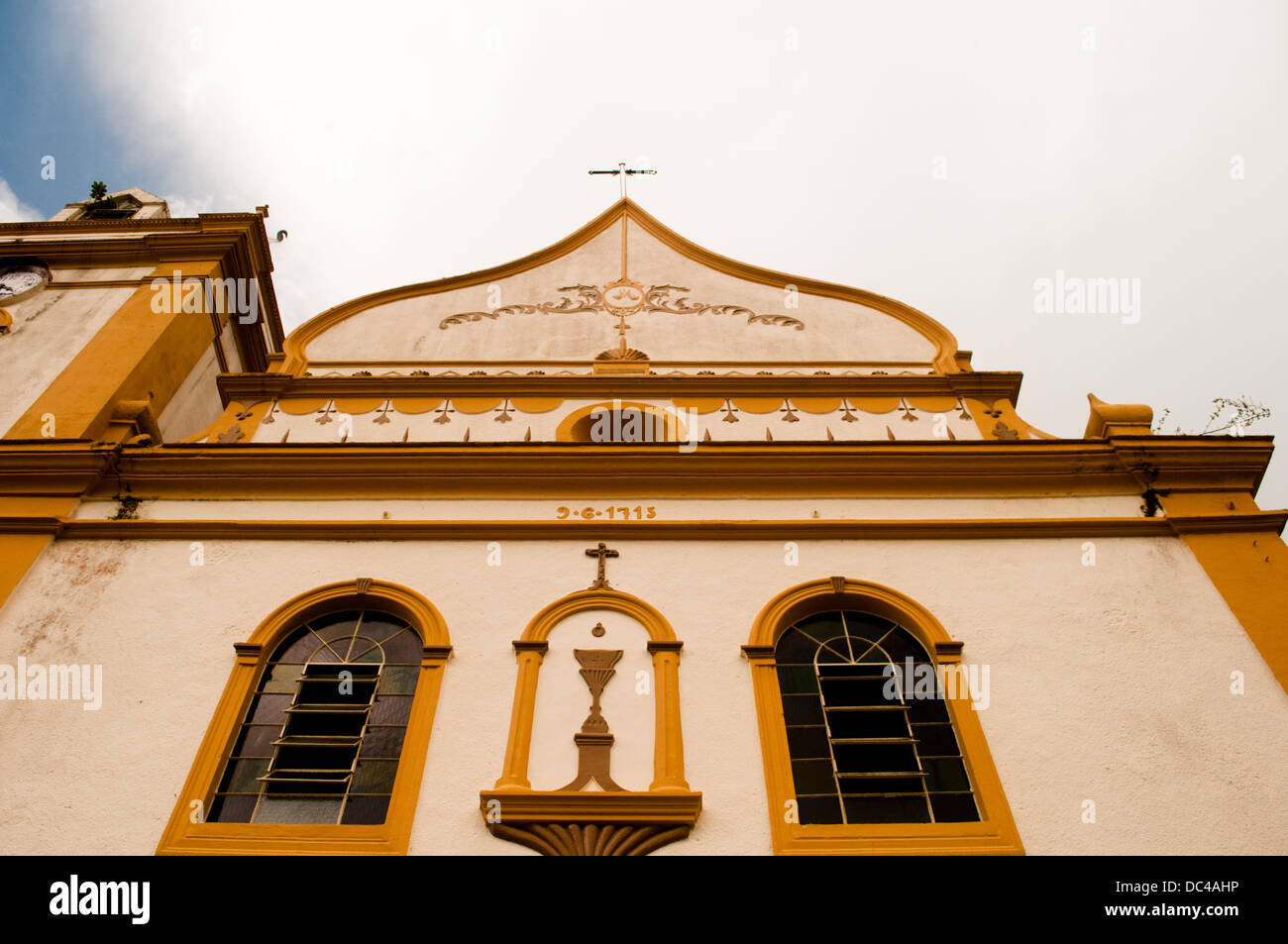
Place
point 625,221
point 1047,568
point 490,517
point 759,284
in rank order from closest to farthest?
point 1047,568 → point 490,517 → point 759,284 → point 625,221

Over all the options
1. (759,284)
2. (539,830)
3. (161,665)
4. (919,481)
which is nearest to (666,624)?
(539,830)

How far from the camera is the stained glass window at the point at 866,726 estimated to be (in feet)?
22.7

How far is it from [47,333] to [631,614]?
27.4 feet

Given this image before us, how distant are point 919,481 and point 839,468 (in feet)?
2.29

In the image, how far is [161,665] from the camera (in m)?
7.69

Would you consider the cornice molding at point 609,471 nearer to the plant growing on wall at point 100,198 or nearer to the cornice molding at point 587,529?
the cornice molding at point 587,529

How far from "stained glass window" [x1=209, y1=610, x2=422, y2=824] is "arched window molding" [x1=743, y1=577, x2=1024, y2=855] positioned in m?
2.49

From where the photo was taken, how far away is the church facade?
679 centimetres

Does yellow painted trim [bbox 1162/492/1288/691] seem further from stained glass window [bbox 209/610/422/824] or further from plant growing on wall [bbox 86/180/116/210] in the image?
Answer: plant growing on wall [bbox 86/180/116/210]

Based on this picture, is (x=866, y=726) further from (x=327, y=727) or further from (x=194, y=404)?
(x=194, y=404)

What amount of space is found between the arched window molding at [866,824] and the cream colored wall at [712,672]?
0.34ft

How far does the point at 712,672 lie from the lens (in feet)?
25.1

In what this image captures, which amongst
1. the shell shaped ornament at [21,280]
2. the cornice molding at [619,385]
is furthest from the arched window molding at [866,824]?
the shell shaped ornament at [21,280]
